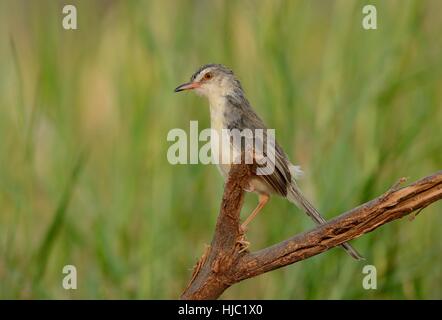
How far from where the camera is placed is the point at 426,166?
6.19m

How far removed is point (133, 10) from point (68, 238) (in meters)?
1.63

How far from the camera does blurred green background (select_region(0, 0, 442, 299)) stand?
19.4 feet

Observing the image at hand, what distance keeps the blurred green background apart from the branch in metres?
1.56

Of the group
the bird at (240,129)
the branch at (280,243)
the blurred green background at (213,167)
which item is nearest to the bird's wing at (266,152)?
the bird at (240,129)

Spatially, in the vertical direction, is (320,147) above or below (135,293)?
above

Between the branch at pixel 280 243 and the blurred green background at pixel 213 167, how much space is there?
5.13ft

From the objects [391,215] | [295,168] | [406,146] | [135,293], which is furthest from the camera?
[135,293]

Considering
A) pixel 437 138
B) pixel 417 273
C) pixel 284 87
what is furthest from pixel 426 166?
pixel 284 87

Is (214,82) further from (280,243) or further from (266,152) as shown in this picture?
(280,243)

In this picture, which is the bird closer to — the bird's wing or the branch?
the bird's wing

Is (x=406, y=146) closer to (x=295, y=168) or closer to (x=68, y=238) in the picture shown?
(x=295, y=168)

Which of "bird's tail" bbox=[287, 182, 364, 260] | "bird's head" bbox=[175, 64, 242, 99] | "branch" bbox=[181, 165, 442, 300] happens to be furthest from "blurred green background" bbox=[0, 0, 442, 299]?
"branch" bbox=[181, 165, 442, 300]

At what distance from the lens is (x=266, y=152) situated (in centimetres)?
464

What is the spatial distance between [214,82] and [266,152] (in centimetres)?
62
